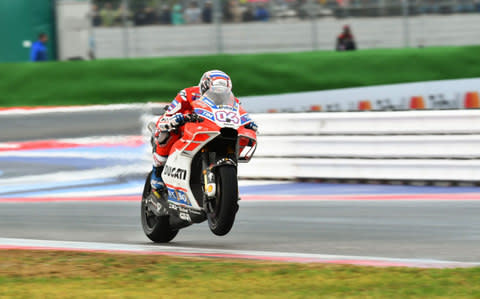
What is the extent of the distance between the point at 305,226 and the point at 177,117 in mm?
1781

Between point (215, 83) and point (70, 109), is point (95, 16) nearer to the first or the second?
point (70, 109)

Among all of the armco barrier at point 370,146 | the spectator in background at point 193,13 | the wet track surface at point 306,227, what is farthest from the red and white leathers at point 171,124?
the spectator in background at point 193,13

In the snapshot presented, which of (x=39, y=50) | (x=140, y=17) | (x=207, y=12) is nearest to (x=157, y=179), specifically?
(x=207, y=12)

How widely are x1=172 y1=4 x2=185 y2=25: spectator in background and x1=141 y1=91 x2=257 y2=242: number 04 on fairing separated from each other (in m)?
10.9

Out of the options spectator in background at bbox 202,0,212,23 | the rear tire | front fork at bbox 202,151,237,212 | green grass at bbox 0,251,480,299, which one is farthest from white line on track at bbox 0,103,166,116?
green grass at bbox 0,251,480,299

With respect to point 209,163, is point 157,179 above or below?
below

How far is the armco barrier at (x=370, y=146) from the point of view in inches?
437

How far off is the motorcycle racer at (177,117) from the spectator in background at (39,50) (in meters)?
11.8

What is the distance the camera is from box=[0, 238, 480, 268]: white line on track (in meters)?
6.32

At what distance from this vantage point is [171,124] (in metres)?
7.59

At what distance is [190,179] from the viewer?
752cm

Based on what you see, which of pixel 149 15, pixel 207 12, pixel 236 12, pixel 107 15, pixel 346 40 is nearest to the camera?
pixel 207 12

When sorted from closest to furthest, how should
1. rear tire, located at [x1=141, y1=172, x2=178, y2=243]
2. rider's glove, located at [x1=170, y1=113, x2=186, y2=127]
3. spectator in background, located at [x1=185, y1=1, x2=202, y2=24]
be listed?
rider's glove, located at [x1=170, y1=113, x2=186, y2=127] → rear tire, located at [x1=141, y1=172, x2=178, y2=243] → spectator in background, located at [x1=185, y1=1, x2=202, y2=24]

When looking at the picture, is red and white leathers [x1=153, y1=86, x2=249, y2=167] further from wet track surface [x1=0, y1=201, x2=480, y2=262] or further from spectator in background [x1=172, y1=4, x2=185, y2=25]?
spectator in background [x1=172, y1=4, x2=185, y2=25]
